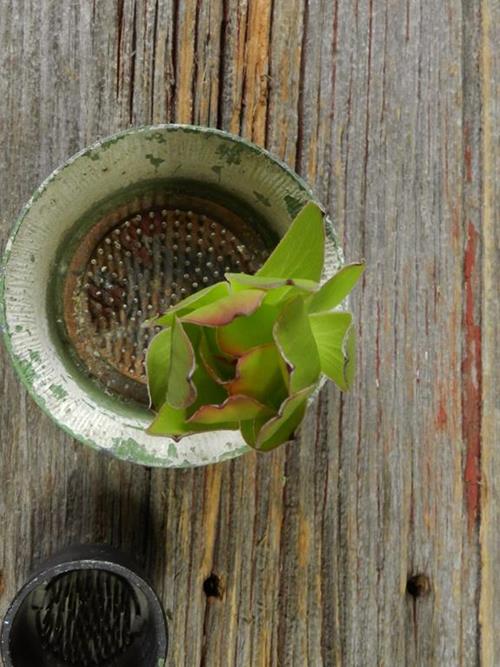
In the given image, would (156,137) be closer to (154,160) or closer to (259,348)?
(154,160)

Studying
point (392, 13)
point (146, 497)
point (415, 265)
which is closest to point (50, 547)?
point (146, 497)

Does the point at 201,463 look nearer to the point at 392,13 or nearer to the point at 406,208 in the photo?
the point at 406,208

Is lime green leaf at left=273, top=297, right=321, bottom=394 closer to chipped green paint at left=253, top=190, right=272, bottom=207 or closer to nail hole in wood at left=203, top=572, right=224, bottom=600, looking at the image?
chipped green paint at left=253, top=190, right=272, bottom=207

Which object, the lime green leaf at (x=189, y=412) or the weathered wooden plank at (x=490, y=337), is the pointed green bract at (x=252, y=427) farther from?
the weathered wooden plank at (x=490, y=337)

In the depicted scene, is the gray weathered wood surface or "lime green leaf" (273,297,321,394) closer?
"lime green leaf" (273,297,321,394)

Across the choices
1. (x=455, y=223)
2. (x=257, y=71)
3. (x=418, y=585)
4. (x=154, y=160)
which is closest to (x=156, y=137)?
(x=154, y=160)

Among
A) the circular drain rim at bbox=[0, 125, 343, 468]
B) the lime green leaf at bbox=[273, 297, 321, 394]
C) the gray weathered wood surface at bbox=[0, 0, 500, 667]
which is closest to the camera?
the lime green leaf at bbox=[273, 297, 321, 394]

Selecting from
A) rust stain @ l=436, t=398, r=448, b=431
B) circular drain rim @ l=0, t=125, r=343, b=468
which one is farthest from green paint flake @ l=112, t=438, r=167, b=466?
rust stain @ l=436, t=398, r=448, b=431
